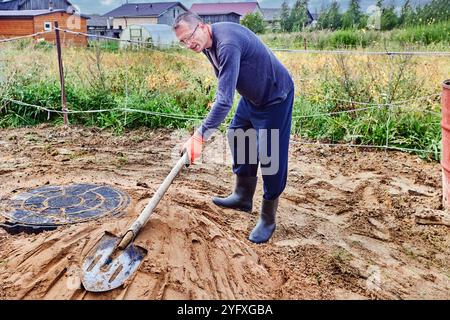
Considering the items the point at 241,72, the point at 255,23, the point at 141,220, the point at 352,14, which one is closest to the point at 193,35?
the point at 241,72

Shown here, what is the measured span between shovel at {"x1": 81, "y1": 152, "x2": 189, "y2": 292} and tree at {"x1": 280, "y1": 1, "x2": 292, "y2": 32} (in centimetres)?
1493

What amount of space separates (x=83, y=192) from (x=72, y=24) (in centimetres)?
2996

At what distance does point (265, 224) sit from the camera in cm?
341

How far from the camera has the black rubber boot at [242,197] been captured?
3738 mm

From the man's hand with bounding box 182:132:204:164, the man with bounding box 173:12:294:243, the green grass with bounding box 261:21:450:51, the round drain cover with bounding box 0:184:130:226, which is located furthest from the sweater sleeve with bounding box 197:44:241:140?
the green grass with bounding box 261:21:450:51

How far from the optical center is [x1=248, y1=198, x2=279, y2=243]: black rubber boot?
3326 mm

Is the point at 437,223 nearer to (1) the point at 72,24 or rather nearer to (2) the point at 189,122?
(2) the point at 189,122

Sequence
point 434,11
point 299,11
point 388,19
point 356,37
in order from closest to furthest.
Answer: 1. point 356,37
2. point 434,11
3. point 388,19
4. point 299,11

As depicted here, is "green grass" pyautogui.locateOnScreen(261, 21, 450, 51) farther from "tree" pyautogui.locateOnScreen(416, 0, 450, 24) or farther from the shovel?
the shovel

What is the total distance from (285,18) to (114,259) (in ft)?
61.5

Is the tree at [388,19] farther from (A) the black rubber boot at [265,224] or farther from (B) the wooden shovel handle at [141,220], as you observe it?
(B) the wooden shovel handle at [141,220]

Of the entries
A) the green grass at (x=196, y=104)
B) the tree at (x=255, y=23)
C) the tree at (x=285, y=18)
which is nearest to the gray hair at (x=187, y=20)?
the green grass at (x=196, y=104)

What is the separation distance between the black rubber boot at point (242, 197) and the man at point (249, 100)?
5 cm

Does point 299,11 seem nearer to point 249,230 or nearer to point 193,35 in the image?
point 249,230
